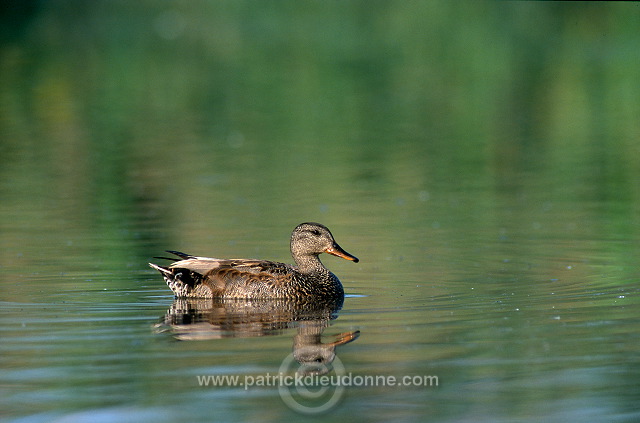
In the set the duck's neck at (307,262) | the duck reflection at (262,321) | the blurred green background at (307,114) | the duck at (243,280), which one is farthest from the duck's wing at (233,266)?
the blurred green background at (307,114)

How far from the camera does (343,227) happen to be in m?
13.4

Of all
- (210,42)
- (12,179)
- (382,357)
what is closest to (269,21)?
(210,42)

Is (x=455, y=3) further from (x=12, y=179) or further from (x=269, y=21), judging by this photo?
(x=12, y=179)

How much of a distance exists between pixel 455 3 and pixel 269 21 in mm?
7308

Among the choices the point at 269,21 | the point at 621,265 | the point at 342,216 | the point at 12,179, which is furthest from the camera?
the point at 269,21

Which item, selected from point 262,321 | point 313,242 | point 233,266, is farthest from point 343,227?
point 262,321

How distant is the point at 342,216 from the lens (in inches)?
555

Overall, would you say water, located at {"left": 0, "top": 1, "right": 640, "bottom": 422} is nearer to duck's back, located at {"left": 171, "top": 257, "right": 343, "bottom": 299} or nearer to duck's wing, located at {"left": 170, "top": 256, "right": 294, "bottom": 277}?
duck's back, located at {"left": 171, "top": 257, "right": 343, "bottom": 299}

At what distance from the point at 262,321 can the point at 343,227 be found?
443cm

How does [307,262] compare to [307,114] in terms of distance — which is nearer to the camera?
[307,262]

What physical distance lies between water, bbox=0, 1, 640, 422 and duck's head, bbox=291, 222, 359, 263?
0.38m

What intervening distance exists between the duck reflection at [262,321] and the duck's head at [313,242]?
68cm

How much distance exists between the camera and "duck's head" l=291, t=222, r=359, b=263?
10352 millimetres

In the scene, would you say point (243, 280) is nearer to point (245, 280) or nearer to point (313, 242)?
point (245, 280)
